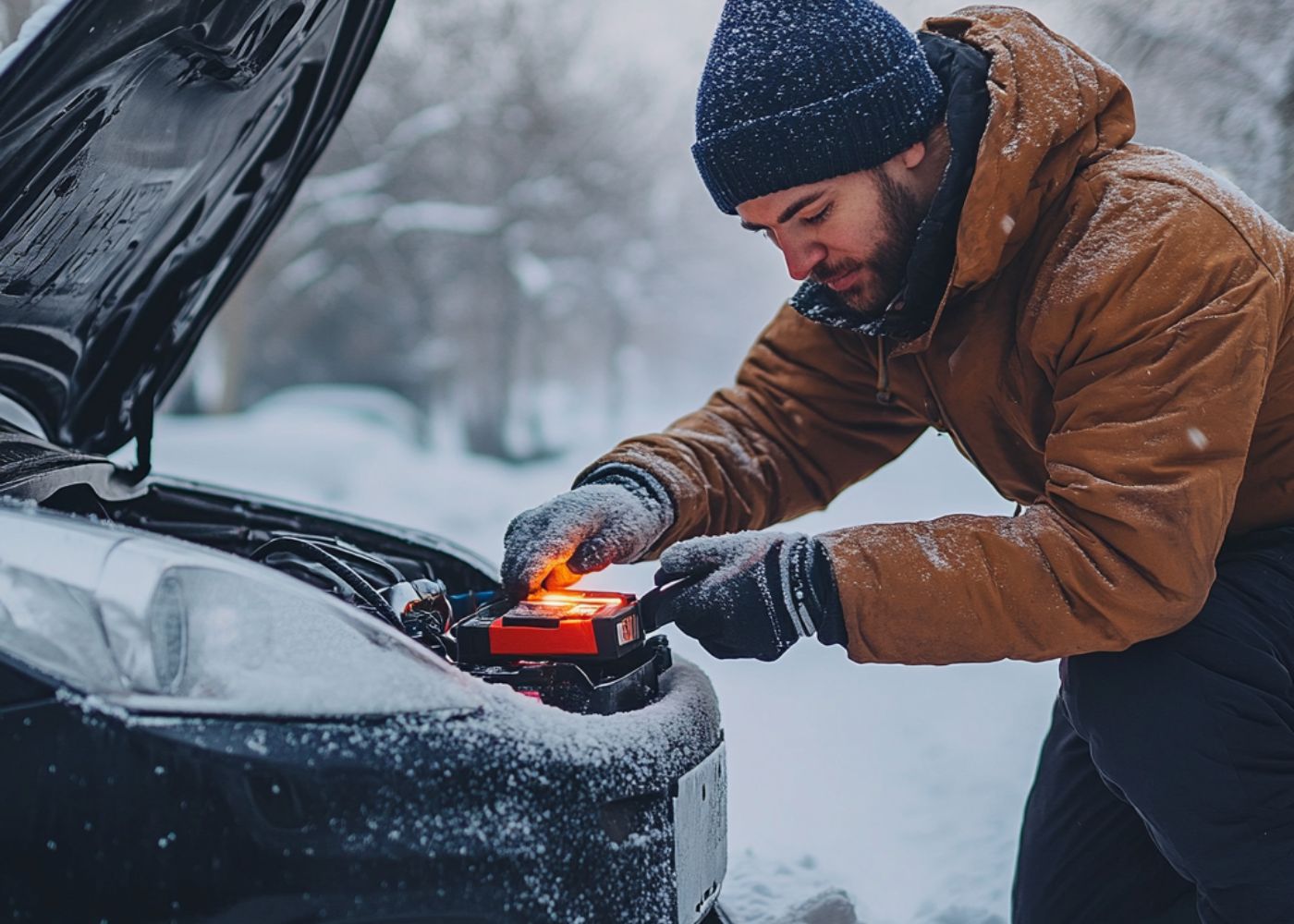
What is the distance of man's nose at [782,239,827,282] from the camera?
73.4 inches

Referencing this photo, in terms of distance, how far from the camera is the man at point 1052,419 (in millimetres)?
1527

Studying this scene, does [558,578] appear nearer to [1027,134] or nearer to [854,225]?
[854,225]

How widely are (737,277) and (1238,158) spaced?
106 feet

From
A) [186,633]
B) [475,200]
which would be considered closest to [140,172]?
[186,633]

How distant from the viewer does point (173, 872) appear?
1.07 metres

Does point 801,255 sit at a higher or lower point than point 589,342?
higher

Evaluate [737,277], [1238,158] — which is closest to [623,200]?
[737,277]

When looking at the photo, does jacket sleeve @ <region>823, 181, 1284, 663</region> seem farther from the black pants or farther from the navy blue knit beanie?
the navy blue knit beanie

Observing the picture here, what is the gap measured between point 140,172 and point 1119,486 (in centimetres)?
176

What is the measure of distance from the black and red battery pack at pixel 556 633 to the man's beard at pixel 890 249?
700 millimetres

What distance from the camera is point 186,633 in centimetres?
111

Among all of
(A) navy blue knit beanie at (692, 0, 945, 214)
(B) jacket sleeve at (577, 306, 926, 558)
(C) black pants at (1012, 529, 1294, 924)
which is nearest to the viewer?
(C) black pants at (1012, 529, 1294, 924)

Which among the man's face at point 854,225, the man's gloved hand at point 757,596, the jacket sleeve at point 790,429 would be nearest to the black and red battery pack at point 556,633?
the man's gloved hand at point 757,596

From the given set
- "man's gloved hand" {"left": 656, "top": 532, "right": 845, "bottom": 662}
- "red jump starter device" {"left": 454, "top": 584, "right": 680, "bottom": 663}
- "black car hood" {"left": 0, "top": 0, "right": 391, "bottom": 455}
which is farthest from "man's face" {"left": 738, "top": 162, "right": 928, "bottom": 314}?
"black car hood" {"left": 0, "top": 0, "right": 391, "bottom": 455}
